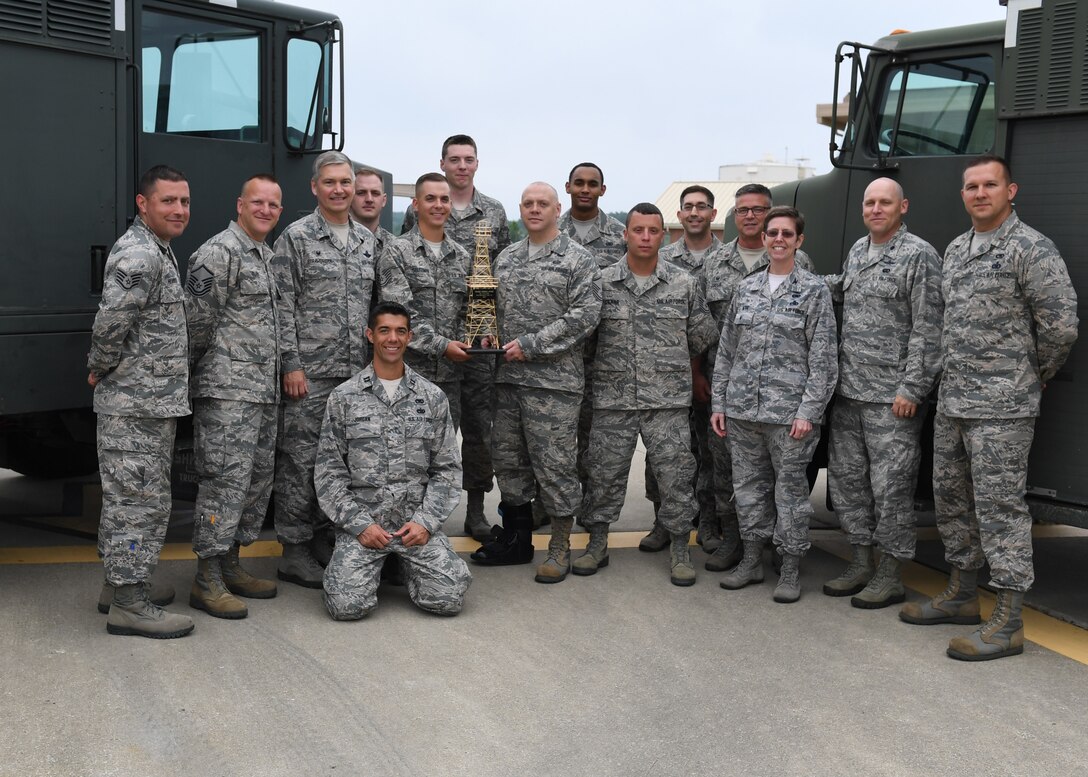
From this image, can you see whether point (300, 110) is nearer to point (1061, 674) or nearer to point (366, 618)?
point (366, 618)

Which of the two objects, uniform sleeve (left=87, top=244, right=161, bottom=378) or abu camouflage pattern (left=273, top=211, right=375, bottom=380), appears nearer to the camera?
uniform sleeve (left=87, top=244, right=161, bottom=378)

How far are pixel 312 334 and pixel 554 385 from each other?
115 centimetres

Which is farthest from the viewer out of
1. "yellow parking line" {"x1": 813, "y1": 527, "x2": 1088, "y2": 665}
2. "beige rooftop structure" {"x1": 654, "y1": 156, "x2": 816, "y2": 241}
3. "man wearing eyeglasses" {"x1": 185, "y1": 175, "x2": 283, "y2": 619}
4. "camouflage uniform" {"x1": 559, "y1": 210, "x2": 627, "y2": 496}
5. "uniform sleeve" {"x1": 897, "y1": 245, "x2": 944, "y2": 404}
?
"beige rooftop structure" {"x1": 654, "y1": 156, "x2": 816, "y2": 241}

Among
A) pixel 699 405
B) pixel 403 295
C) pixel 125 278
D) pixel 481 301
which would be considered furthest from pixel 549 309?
pixel 125 278

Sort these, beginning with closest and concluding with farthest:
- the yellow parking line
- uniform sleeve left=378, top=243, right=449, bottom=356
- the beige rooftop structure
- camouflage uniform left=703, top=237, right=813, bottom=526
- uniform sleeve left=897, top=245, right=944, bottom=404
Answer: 1. the yellow parking line
2. uniform sleeve left=897, top=245, right=944, bottom=404
3. uniform sleeve left=378, top=243, right=449, bottom=356
4. camouflage uniform left=703, top=237, right=813, bottom=526
5. the beige rooftop structure

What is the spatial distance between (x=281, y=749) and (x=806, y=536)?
8.68 feet

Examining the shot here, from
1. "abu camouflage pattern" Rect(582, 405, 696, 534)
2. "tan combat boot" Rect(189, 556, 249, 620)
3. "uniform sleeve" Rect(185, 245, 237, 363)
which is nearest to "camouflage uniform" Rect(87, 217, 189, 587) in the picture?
"uniform sleeve" Rect(185, 245, 237, 363)

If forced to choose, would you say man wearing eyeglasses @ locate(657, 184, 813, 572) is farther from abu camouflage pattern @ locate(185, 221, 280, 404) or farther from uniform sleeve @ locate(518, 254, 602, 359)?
abu camouflage pattern @ locate(185, 221, 280, 404)

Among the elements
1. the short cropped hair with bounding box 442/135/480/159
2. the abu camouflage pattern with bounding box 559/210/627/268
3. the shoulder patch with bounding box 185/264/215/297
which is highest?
the short cropped hair with bounding box 442/135/480/159

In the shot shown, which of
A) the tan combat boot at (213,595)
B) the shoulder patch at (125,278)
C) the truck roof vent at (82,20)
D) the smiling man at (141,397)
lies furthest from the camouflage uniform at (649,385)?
the truck roof vent at (82,20)

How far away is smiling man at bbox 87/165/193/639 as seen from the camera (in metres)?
4.25

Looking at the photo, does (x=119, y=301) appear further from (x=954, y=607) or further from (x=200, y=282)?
(x=954, y=607)

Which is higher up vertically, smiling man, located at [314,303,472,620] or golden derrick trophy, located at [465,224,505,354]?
golden derrick trophy, located at [465,224,505,354]

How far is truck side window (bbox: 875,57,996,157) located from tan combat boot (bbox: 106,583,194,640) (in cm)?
408
